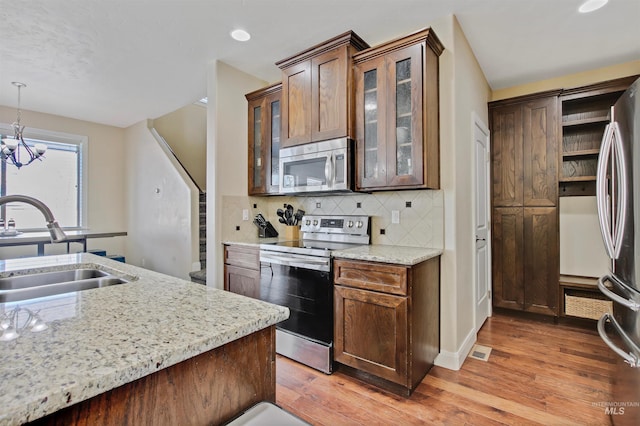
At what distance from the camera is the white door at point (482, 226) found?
2.99 m

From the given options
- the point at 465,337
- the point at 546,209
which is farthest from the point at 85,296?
the point at 546,209

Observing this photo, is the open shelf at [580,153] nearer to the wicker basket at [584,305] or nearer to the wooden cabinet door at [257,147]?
the wicker basket at [584,305]

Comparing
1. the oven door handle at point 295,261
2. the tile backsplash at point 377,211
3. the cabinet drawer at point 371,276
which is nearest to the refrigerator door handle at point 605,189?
the tile backsplash at point 377,211

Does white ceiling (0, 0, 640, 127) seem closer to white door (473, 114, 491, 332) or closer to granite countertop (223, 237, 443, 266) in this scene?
white door (473, 114, 491, 332)

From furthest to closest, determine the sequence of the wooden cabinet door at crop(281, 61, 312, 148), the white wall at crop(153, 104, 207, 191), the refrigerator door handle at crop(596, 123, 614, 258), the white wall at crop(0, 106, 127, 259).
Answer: the white wall at crop(153, 104, 207, 191) < the white wall at crop(0, 106, 127, 259) < the wooden cabinet door at crop(281, 61, 312, 148) < the refrigerator door handle at crop(596, 123, 614, 258)

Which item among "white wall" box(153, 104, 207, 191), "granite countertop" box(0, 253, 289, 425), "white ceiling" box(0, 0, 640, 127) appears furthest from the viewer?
"white wall" box(153, 104, 207, 191)

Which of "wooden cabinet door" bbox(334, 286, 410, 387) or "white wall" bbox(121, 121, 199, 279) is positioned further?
"white wall" bbox(121, 121, 199, 279)

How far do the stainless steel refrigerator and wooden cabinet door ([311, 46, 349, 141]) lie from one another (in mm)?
1658

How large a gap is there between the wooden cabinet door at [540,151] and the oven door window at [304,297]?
258 centimetres

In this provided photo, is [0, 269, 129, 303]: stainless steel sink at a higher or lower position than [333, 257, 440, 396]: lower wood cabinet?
higher

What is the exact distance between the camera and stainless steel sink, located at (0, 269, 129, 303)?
132cm

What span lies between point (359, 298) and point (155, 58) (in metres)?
3.01

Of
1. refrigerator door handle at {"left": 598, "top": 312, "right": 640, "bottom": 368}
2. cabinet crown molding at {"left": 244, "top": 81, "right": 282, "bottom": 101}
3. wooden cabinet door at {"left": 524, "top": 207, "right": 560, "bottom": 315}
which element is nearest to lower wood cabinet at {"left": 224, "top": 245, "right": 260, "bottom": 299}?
cabinet crown molding at {"left": 244, "top": 81, "right": 282, "bottom": 101}

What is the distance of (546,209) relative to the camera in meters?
3.32
